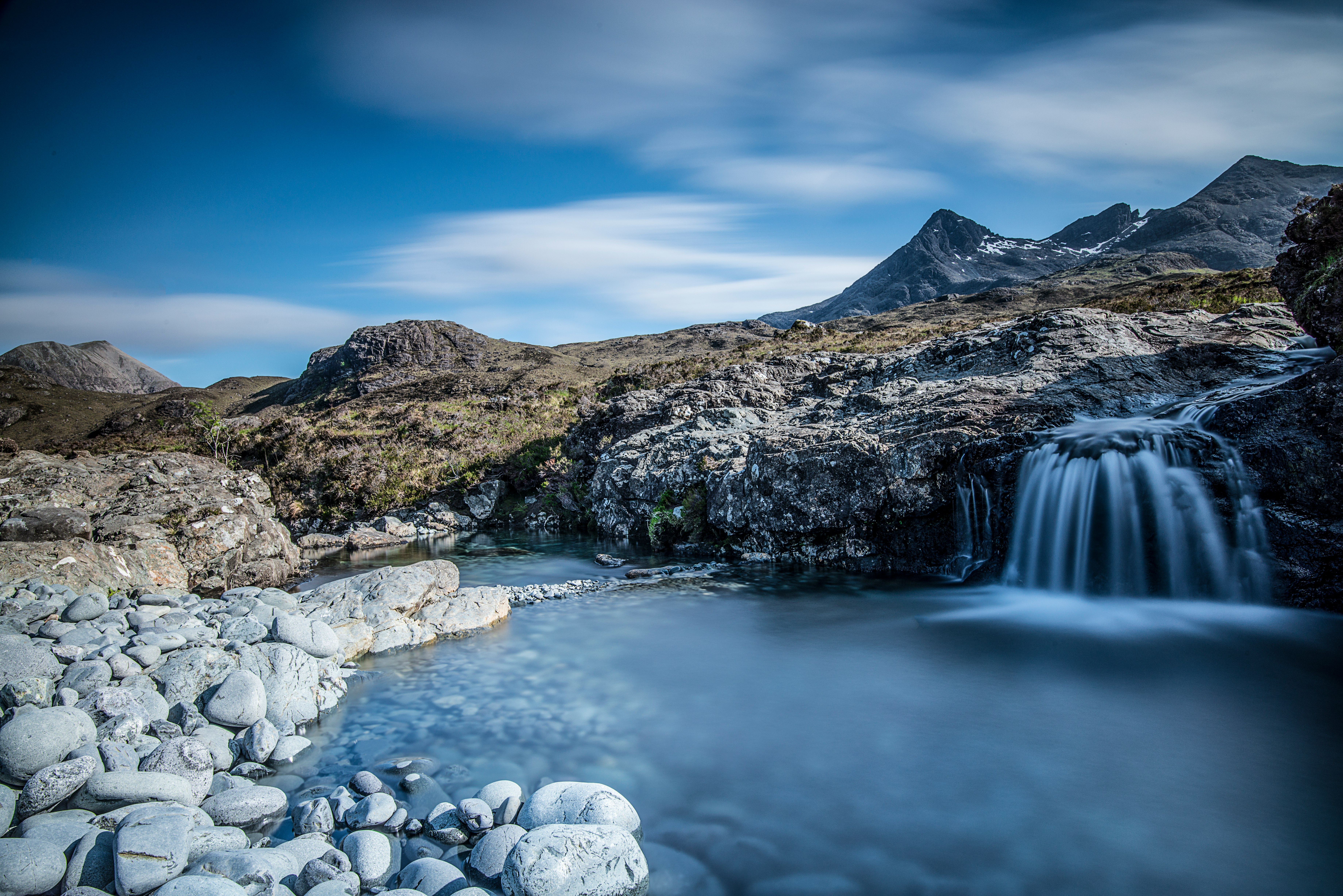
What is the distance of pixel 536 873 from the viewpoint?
146 inches

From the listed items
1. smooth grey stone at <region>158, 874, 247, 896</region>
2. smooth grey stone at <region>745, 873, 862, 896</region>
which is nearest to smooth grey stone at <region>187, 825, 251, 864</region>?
smooth grey stone at <region>158, 874, 247, 896</region>

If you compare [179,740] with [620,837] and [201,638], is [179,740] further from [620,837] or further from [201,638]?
[620,837]

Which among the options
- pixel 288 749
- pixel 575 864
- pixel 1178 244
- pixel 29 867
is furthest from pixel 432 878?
pixel 1178 244

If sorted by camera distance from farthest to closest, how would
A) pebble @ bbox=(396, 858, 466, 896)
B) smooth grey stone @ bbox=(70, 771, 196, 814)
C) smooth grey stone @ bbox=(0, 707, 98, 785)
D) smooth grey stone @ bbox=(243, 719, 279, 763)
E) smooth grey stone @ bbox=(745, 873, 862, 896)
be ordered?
smooth grey stone @ bbox=(243, 719, 279, 763) < smooth grey stone @ bbox=(0, 707, 98, 785) < smooth grey stone @ bbox=(70, 771, 196, 814) < smooth grey stone @ bbox=(745, 873, 862, 896) < pebble @ bbox=(396, 858, 466, 896)

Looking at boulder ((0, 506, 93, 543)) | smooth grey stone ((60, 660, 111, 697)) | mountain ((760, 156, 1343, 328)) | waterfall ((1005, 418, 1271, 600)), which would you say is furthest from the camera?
mountain ((760, 156, 1343, 328))

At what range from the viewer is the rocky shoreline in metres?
3.69

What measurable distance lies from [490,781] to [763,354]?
2673cm

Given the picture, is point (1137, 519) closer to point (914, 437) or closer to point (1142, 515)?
point (1142, 515)

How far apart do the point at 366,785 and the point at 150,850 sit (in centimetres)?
170

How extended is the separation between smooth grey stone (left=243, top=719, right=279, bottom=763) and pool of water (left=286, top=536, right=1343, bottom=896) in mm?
436

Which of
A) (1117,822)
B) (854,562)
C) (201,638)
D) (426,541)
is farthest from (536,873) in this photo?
(426,541)

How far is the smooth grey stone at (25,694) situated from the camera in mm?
5488

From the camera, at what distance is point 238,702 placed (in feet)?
20.2

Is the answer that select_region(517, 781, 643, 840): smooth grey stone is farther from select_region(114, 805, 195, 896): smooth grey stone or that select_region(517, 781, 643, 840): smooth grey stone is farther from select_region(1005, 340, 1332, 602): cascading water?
select_region(1005, 340, 1332, 602): cascading water
